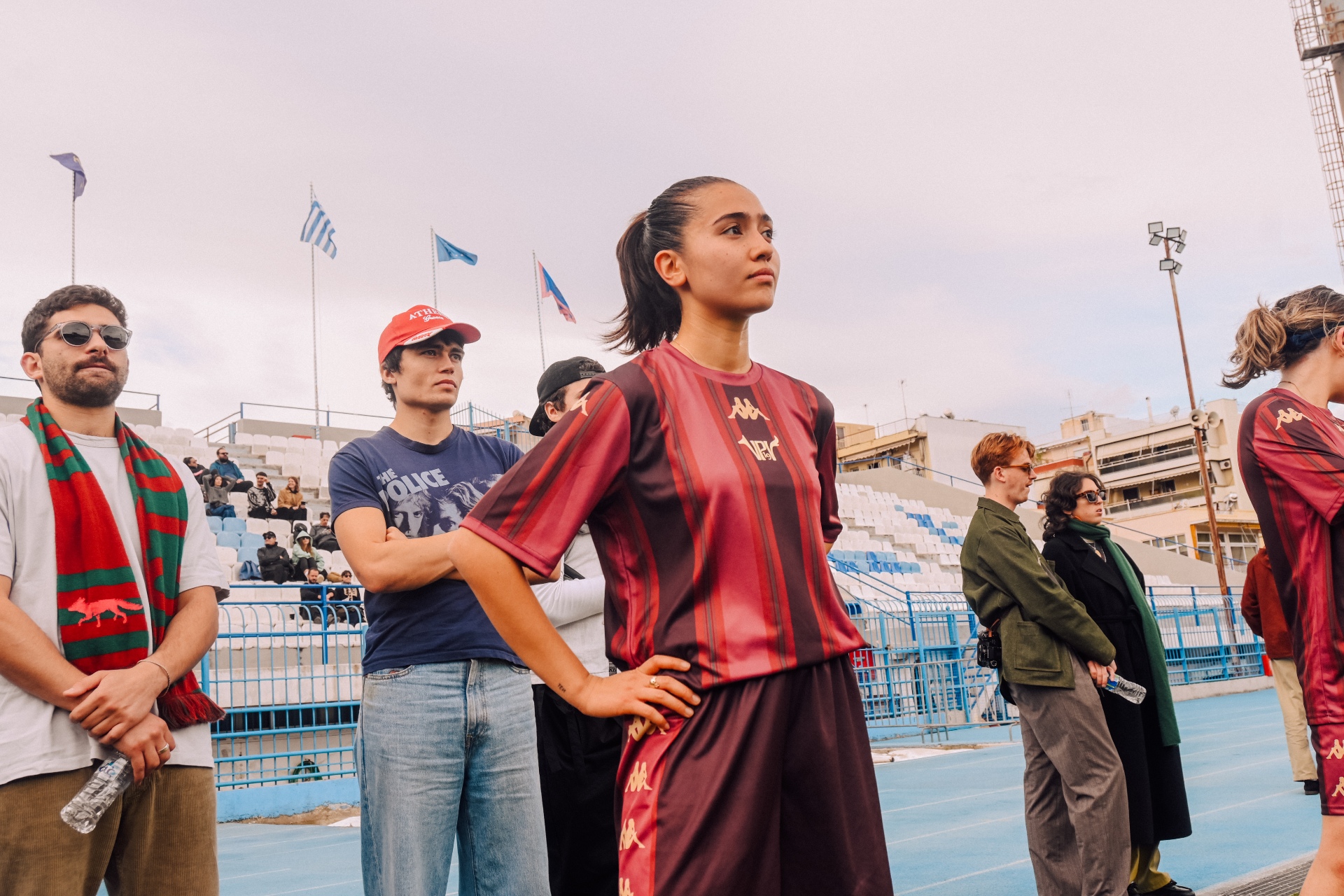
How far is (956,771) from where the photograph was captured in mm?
9633

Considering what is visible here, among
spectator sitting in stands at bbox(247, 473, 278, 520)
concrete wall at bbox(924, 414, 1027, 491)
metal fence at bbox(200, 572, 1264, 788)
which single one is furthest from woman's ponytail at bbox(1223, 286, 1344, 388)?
concrete wall at bbox(924, 414, 1027, 491)

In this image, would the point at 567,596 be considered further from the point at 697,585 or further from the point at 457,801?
Result: the point at 697,585

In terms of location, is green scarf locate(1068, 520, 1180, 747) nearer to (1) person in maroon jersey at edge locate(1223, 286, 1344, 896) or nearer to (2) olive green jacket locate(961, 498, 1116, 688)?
(2) olive green jacket locate(961, 498, 1116, 688)

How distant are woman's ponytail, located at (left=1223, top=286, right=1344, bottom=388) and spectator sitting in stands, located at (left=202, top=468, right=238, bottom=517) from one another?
13671 millimetres

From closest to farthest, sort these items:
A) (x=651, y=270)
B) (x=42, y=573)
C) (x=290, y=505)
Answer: (x=651, y=270) → (x=42, y=573) → (x=290, y=505)

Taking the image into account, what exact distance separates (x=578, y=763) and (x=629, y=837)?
4.71 ft

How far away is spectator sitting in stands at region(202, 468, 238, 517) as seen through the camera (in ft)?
48.3

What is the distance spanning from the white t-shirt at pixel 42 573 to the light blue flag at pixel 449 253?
22.5m

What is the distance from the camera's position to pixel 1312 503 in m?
2.79

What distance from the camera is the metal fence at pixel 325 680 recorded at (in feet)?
29.2

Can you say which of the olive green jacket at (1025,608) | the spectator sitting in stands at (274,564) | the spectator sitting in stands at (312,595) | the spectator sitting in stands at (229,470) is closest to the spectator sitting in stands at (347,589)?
the spectator sitting in stands at (312,595)

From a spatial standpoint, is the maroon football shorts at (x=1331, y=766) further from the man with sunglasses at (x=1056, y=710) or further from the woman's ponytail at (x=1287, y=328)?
the man with sunglasses at (x=1056, y=710)

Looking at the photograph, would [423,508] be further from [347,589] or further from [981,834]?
[347,589]

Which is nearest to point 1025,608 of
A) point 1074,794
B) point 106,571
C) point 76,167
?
point 1074,794
